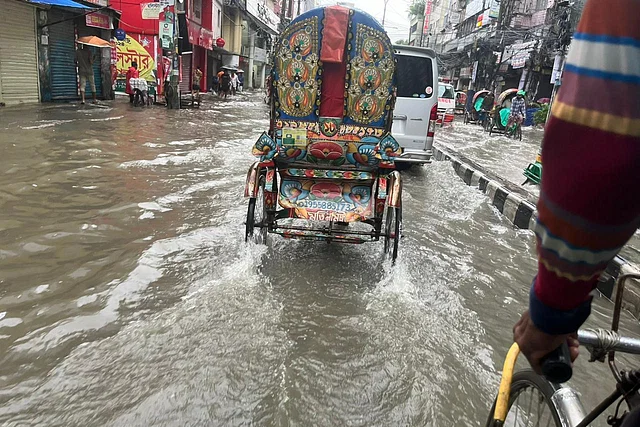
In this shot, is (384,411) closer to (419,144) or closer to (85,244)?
(85,244)

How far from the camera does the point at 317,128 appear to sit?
441 centimetres

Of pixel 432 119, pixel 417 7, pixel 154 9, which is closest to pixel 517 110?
pixel 432 119

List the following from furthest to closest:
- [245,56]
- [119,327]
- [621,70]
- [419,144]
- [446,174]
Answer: [245,56]
[446,174]
[419,144]
[119,327]
[621,70]

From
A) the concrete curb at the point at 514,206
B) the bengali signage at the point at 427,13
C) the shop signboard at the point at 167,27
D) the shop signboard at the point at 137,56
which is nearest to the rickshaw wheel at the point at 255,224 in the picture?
the concrete curb at the point at 514,206

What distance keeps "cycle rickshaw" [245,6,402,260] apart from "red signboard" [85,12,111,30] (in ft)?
52.6

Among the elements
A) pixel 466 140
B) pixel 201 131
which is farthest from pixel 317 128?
pixel 466 140

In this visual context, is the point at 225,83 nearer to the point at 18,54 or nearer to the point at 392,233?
the point at 18,54

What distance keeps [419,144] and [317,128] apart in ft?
14.2

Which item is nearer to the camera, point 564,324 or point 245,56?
point 564,324

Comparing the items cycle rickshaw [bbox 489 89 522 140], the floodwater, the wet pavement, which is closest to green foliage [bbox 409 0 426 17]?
the wet pavement

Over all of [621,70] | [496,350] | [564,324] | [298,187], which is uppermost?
[621,70]

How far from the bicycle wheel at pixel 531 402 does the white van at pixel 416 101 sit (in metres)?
6.61

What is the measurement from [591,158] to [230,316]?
2.80 m

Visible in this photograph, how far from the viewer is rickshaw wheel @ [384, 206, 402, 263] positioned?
13.4 feet
